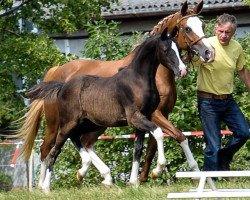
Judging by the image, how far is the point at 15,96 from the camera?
18781 mm

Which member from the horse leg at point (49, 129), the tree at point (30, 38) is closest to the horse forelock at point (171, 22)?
the horse leg at point (49, 129)

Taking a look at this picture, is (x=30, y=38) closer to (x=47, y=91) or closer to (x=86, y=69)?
(x=86, y=69)

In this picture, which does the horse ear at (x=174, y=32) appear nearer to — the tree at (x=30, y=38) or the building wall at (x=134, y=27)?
the tree at (x=30, y=38)

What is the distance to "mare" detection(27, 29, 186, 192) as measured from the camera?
10.6 metres

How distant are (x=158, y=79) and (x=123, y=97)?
4.47 feet

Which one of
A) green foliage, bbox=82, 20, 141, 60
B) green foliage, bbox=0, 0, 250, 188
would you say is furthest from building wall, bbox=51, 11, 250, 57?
green foliage, bbox=82, 20, 141, 60

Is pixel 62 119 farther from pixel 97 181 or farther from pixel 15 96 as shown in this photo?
pixel 15 96

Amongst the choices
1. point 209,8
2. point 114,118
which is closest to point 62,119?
point 114,118

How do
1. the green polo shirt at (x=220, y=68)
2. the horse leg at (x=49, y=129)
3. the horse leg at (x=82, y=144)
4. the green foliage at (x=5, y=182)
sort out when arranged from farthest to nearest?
the green foliage at (x=5, y=182)
the horse leg at (x=49, y=129)
the horse leg at (x=82, y=144)
the green polo shirt at (x=220, y=68)

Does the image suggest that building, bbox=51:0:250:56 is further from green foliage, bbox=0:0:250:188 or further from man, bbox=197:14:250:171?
man, bbox=197:14:250:171

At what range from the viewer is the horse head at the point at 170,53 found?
34.4 feet

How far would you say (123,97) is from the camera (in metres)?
10.8

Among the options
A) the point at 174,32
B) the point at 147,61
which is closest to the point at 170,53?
the point at 147,61

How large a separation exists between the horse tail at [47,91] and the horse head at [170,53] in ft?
5.71
